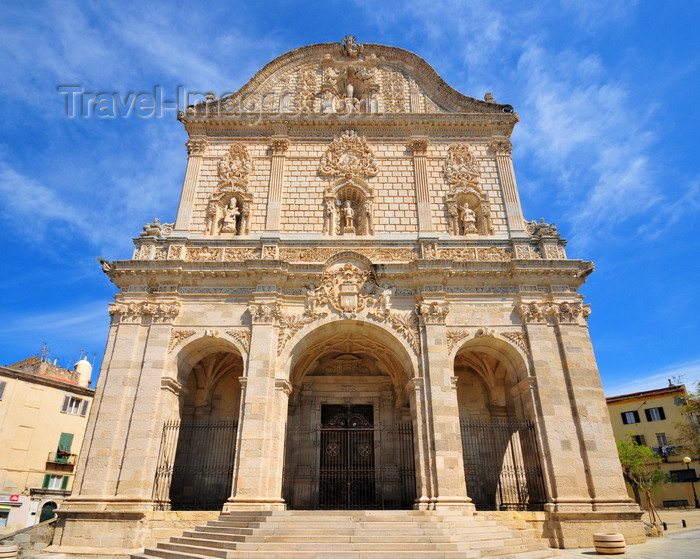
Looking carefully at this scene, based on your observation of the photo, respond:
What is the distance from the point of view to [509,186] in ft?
55.9

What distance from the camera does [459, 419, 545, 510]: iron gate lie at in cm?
1368

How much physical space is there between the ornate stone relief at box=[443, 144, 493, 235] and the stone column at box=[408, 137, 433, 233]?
2.63ft

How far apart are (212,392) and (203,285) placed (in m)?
4.34

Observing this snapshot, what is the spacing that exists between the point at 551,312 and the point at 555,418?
329cm

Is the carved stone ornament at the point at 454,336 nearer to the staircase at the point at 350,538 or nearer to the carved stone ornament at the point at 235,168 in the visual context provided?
the staircase at the point at 350,538

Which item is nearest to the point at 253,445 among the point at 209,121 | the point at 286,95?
the point at 209,121

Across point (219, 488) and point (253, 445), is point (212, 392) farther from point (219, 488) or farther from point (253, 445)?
point (253, 445)

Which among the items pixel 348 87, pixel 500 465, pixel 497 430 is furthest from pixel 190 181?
pixel 500 465

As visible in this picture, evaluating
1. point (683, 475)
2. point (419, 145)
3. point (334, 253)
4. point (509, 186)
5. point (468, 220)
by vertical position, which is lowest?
point (683, 475)

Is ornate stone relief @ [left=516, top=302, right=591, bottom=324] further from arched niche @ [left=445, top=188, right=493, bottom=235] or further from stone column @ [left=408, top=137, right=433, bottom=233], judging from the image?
stone column @ [left=408, top=137, right=433, bottom=233]

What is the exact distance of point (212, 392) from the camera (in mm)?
16500

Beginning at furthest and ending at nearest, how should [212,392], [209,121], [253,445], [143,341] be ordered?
[209,121] < [212,392] < [143,341] < [253,445]

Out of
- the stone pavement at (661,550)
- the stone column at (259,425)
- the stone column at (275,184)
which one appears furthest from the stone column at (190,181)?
the stone pavement at (661,550)

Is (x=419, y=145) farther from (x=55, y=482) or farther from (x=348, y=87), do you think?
(x=55, y=482)
